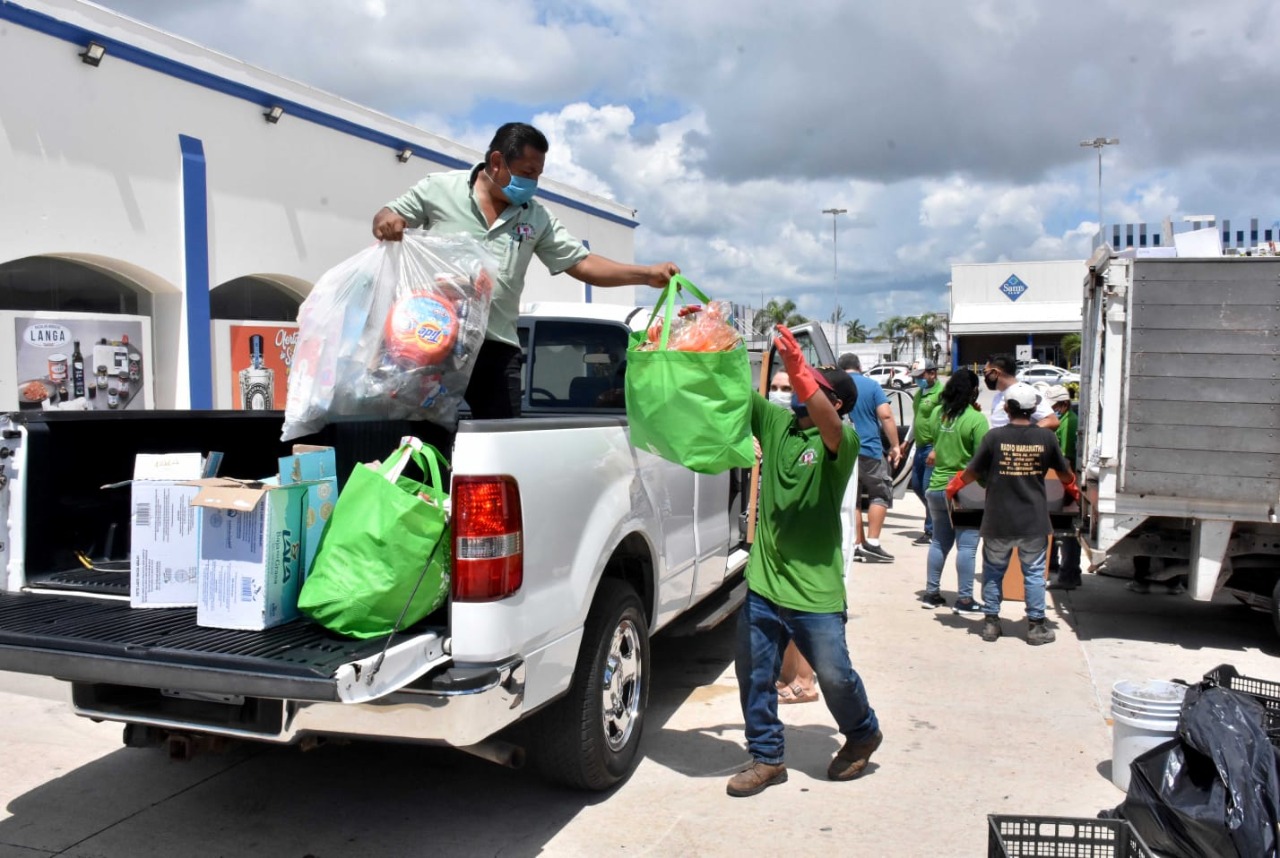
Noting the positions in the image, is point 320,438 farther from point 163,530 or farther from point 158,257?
point 158,257

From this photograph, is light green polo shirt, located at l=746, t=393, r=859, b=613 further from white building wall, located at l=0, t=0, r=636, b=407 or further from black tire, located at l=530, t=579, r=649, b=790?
white building wall, located at l=0, t=0, r=636, b=407

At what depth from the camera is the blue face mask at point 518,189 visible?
4.41m

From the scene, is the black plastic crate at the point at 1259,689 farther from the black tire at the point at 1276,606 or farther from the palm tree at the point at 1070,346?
the palm tree at the point at 1070,346

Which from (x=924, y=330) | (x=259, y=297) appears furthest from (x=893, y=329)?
(x=259, y=297)

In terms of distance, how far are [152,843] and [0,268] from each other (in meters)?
7.36

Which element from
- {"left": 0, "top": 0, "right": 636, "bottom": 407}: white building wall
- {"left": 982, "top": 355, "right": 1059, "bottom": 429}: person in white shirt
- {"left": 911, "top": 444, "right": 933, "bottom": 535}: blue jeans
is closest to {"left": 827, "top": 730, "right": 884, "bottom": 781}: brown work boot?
{"left": 982, "top": 355, "right": 1059, "bottom": 429}: person in white shirt

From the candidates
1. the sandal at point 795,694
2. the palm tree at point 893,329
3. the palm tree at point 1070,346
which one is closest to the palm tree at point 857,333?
the palm tree at point 893,329

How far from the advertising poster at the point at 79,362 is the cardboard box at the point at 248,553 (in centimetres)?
665

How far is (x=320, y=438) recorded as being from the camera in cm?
427

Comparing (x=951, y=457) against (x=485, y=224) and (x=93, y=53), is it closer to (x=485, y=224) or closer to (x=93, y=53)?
(x=485, y=224)

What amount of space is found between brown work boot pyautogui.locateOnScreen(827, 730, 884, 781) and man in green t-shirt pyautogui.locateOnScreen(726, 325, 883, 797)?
0.20 ft

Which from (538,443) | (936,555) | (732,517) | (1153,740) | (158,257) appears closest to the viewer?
(538,443)

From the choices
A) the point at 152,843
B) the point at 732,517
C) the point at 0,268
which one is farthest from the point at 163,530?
the point at 0,268

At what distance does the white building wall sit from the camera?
9180mm
